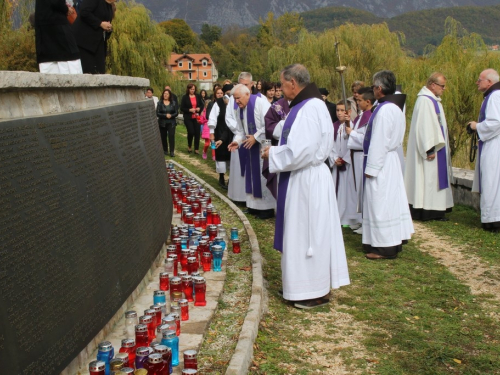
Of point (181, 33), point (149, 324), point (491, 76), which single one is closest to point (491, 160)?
point (491, 76)

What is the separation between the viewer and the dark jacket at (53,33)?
250 inches

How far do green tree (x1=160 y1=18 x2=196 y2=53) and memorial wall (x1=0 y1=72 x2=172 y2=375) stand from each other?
361 feet

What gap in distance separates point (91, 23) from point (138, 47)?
2288 centimetres

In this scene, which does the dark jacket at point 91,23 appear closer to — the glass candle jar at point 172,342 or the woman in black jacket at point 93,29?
the woman in black jacket at point 93,29

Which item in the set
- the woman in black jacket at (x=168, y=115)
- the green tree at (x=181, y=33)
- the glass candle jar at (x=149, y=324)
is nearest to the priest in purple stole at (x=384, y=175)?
the glass candle jar at (x=149, y=324)

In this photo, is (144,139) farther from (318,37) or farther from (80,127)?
(318,37)

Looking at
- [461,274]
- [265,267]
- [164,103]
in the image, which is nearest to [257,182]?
[265,267]

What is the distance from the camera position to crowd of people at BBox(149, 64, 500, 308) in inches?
232

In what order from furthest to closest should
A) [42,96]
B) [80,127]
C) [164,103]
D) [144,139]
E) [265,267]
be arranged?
[164,103]
[265,267]
[144,139]
[80,127]
[42,96]

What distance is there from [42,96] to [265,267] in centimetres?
393

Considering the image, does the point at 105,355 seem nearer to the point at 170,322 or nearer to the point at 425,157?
the point at 170,322

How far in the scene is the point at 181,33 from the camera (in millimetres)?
115750

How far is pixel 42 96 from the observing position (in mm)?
3996

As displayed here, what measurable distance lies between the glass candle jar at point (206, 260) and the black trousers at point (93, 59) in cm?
292
